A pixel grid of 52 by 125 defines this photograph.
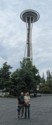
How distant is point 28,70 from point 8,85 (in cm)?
572

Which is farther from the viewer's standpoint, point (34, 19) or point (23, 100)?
point (34, 19)

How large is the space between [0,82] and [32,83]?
353 inches

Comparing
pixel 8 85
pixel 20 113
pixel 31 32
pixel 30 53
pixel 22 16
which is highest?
pixel 22 16

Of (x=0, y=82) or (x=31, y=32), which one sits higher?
(x=31, y=32)

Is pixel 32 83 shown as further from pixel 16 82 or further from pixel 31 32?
pixel 31 32

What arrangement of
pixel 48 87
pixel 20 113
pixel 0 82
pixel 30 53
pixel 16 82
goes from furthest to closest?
pixel 30 53 < pixel 48 87 < pixel 0 82 < pixel 16 82 < pixel 20 113

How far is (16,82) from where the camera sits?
229ft

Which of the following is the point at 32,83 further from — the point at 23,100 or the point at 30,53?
the point at 30,53

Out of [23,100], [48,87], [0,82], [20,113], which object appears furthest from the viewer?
[48,87]

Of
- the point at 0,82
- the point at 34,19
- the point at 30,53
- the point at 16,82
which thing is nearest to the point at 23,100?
Answer: the point at 16,82

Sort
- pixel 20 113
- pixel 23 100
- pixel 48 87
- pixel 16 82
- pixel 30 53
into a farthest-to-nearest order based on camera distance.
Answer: pixel 30 53, pixel 48 87, pixel 16 82, pixel 20 113, pixel 23 100

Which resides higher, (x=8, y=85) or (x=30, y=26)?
(x=30, y=26)

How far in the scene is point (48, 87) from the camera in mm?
95312

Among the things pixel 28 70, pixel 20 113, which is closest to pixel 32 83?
pixel 28 70
